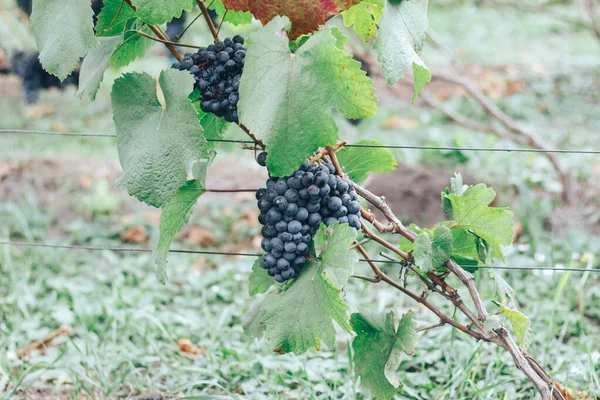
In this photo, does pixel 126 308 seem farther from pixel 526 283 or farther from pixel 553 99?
pixel 553 99

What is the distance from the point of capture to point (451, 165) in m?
4.47

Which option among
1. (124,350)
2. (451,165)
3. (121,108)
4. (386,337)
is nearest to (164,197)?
(121,108)

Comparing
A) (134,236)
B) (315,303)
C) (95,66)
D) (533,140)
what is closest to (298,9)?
(95,66)

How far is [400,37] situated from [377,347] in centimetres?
85

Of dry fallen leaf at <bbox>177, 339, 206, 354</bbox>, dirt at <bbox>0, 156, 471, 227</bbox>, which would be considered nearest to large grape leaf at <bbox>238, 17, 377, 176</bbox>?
dry fallen leaf at <bbox>177, 339, 206, 354</bbox>

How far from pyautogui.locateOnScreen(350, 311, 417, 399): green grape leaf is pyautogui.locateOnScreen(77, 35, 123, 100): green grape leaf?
0.90m

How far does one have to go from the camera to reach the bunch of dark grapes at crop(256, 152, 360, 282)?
1.41m

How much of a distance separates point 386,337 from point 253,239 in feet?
7.18

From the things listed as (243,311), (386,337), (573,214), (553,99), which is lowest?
(553,99)

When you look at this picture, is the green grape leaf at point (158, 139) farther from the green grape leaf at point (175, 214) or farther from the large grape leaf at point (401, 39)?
the large grape leaf at point (401, 39)

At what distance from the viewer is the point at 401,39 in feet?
4.43

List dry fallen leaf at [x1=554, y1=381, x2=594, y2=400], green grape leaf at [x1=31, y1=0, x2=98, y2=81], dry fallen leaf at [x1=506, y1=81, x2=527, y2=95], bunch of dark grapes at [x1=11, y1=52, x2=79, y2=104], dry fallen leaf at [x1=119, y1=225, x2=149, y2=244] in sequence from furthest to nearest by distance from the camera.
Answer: dry fallen leaf at [x1=506, y1=81, x2=527, y2=95] → bunch of dark grapes at [x1=11, y1=52, x2=79, y2=104] → dry fallen leaf at [x1=119, y1=225, x2=149, y2=244] → dry fallen leaf at [x1=554, y1=381, x2=594, y2=400] → green grape leaf at [x1=31, y1=0, x2=98, y2=81]

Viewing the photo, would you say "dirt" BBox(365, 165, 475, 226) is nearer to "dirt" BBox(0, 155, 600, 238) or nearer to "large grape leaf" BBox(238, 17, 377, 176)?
"dirt" BBox(0, 155, 600, 238)

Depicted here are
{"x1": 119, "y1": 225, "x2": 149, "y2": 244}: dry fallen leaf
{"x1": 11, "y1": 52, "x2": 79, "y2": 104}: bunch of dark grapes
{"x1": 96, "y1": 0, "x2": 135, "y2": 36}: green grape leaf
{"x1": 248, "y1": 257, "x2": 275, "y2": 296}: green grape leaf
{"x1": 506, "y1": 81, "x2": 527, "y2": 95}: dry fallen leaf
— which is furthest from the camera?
{"x1": 506, "y1": 81, "x2": 527, "y2": 95}: dry fallen leaf
